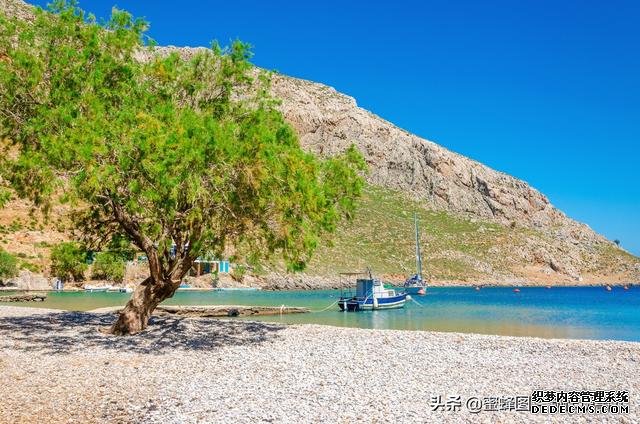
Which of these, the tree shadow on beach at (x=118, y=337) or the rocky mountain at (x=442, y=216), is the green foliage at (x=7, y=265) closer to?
the rocky mountain at (x=442, y=216)

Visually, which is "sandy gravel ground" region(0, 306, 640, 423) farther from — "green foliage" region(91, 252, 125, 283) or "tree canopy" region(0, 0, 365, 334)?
"green foliage" region(91, 252, 125, 283)

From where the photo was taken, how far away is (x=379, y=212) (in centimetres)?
10600

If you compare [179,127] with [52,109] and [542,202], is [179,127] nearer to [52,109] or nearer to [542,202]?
[52,109]

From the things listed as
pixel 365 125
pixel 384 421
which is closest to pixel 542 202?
pixel 365 125

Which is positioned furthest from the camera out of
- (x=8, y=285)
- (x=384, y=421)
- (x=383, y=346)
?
(x=8, y=285)

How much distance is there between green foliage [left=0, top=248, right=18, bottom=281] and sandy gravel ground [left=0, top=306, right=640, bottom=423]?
159 ft

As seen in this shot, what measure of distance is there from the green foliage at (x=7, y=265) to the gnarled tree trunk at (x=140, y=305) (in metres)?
53.8

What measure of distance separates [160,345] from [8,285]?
57.7m

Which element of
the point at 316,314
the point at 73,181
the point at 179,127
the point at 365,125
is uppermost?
the point at 365,125

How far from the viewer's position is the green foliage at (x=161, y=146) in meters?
14.1

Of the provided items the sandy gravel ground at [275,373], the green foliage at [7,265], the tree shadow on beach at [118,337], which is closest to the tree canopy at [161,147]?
the tree shadow on beach at [118,337]

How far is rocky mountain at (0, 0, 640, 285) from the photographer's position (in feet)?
331

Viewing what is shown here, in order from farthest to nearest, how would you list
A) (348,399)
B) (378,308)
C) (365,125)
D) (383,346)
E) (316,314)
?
(365,125) → (378,308) → (316,314) → (383,346) → (348,399)

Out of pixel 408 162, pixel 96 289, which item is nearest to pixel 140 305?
pixel 96 289
